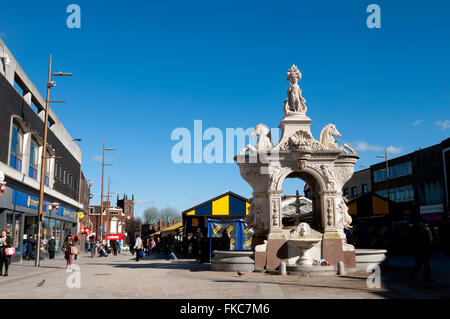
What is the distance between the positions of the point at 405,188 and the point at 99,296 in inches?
1873

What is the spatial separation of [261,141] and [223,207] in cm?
1626

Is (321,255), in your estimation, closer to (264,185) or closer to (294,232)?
(294,232)

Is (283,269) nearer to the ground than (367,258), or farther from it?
nearer to the ground

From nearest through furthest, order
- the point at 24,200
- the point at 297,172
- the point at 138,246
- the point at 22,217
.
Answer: the point at 297,172
the point at 138,246
the point at 24,200
the point at 22,217

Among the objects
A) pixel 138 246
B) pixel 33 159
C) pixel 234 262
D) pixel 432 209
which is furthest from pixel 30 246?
pixel 432 209

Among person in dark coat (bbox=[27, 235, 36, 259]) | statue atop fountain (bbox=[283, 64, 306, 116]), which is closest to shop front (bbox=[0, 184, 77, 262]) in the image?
person in dark coat (bbox=[27, 235, 36, 259])

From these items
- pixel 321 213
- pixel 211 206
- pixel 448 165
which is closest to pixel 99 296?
pixel 321 213

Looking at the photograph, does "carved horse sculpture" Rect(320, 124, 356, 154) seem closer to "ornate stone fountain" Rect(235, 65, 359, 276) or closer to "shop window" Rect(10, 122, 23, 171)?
"ornate stone fountain" Rect(235, 65, 359, 276)

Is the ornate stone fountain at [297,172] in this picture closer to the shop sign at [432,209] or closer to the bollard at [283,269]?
the bollard at [283,269]

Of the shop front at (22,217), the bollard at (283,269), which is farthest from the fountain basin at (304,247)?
the shop front at (22,217)

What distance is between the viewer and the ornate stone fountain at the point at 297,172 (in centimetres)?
1594

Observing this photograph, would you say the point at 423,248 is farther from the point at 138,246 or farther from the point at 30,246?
the point at 30,246

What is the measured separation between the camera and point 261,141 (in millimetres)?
17609

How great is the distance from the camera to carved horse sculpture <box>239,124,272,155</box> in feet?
56.9
